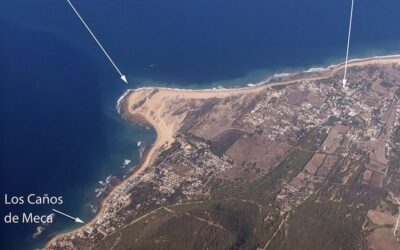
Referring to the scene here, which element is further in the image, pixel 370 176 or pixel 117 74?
pixel 117 74

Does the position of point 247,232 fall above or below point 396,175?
below

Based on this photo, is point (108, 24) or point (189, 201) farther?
point (108, 24)

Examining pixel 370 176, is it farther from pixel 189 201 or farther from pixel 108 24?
pixel 108 24

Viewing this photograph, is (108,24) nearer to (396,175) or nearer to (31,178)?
(31,178)

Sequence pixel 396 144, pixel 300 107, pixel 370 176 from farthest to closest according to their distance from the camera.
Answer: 1. pixel 300 107
2. pixel 396 144
3. pixel 370 176

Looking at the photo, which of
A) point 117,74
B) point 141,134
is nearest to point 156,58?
point 117,74

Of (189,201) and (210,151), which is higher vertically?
(210,151)

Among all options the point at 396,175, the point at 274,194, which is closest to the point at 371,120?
the point at 396,175

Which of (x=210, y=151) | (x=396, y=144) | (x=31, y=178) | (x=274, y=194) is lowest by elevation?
(x=31, y=178)

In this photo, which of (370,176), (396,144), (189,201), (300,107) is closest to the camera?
(189,201)
